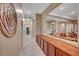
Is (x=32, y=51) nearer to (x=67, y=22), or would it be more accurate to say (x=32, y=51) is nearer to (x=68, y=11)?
(x=67, y=22)

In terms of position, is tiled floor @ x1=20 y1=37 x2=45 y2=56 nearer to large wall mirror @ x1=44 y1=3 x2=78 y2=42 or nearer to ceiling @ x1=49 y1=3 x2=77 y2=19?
large wall mirror @ x1=44 y1=3 x2=78 y2=42

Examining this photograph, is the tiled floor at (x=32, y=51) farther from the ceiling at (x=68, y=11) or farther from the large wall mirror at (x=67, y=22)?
the ceiling at (x=68, y=11)

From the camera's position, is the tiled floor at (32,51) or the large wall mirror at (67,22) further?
the tiled floor at (32,51)

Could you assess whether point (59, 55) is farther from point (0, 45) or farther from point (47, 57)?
point (0, 45)

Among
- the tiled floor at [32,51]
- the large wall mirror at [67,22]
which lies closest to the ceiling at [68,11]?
the large wall mirror at [67,22]

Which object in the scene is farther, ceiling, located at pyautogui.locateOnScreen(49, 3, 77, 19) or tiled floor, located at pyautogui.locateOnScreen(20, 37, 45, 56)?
tiled floor, located at pyautogui.locateOnScreen(20, 37, 45, 56)

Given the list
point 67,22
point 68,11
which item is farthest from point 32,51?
point 68,11

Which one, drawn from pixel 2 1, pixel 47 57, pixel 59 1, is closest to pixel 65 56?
pixel 47 57

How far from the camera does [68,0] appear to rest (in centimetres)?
166

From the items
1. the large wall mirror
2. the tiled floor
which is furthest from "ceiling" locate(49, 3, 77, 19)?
the tiled floor

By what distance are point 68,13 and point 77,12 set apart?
0.22 meters

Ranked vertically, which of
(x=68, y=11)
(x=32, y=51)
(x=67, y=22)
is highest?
(x=68, y=11)

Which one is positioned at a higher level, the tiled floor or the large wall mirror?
the large wall mirror

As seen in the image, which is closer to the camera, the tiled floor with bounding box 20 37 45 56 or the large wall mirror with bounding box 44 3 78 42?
the large wall mirror with bounding box 44 3 78 42
